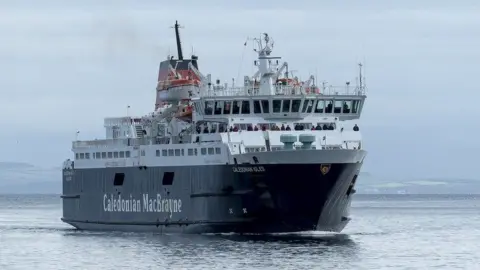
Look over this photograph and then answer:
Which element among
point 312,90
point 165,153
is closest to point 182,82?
point 165,153

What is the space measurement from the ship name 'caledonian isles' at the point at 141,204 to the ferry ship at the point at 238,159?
0.06 metres

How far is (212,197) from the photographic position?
224 ft

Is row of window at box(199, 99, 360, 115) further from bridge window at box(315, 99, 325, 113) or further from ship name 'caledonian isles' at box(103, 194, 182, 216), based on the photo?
ship name 'caledonian isles' at box(103, 194, 182, 216)

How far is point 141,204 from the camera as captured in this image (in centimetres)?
7544

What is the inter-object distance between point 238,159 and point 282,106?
429cm

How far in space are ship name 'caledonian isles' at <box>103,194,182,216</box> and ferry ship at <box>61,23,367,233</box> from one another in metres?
0.06

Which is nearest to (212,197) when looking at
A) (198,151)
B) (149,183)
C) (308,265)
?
(198,151)

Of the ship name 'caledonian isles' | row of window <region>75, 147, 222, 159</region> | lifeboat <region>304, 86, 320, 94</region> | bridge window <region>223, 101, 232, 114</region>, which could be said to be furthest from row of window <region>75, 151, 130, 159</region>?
lifeboat <region>304, 86, 320, 94</region>

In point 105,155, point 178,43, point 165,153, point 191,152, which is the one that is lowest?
point 191,152

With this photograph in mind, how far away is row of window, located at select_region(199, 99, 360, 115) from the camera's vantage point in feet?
227

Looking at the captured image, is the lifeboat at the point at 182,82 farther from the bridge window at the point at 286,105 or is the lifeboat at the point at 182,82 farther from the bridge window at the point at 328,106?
the bridge window at the point at 328,106

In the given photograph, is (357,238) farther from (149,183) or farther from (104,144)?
(104,144)

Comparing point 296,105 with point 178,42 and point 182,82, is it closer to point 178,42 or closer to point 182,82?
point 182,82

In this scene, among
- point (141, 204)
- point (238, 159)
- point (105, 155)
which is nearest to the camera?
point (238, 159)
